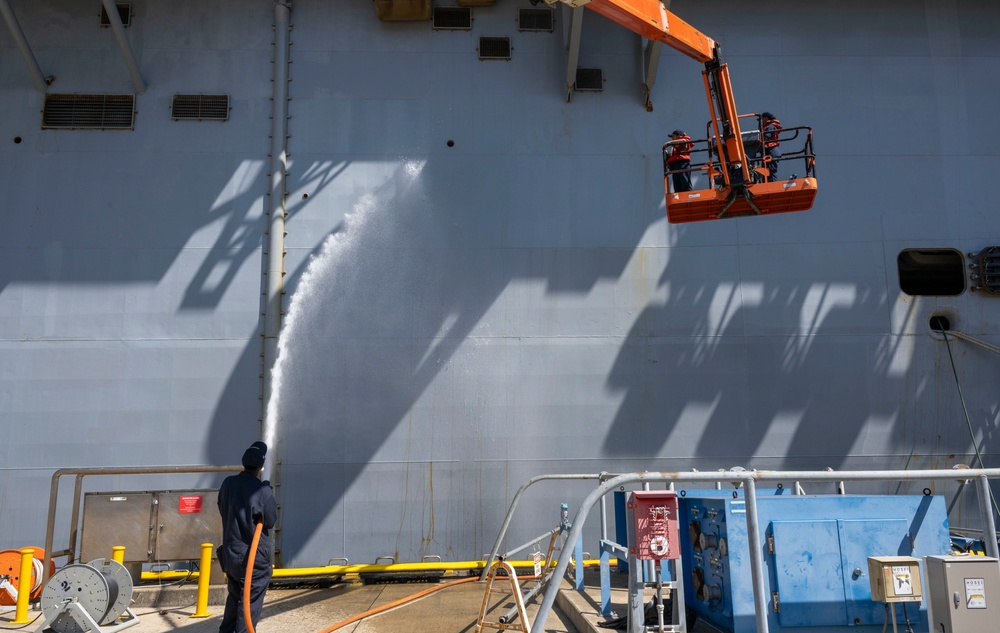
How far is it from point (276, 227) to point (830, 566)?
915 centimetres

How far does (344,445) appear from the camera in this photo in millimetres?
10758

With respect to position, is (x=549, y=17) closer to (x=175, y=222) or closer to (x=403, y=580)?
(x=175, y=222)

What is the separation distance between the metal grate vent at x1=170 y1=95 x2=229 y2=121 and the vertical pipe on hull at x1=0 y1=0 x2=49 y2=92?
2.12 metres

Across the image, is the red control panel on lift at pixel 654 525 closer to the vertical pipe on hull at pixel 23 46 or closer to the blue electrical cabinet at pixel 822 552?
the blue electrical cabinet at pixel 822 552

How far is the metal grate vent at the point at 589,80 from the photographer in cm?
1190

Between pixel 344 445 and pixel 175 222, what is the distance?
4516 millimetres

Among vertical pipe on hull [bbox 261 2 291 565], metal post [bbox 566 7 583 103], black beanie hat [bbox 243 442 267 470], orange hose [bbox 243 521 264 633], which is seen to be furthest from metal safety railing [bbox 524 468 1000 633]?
metal post [bbox 566 7 583 103]

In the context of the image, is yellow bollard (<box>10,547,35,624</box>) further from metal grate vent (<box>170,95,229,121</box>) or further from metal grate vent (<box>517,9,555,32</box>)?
metal grate vent (<box>517,9,555,32</box>)

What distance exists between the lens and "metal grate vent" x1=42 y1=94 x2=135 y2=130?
37.7ft

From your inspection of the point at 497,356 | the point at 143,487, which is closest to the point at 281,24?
the point at 497,356

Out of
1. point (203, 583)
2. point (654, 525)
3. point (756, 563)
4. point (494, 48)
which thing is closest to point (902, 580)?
point (756, 563)

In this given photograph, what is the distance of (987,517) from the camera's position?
169 inches

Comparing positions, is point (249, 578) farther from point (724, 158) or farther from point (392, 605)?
point (724, 158)

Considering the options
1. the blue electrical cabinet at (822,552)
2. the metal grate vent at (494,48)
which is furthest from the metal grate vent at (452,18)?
the blue electrical cabinet at (822,552)
